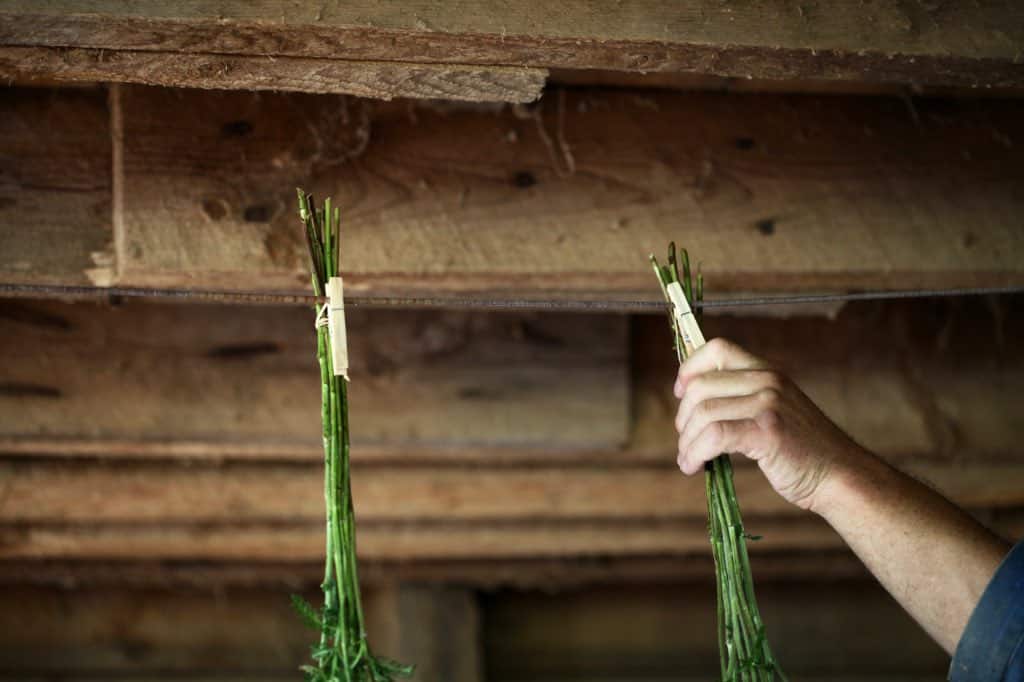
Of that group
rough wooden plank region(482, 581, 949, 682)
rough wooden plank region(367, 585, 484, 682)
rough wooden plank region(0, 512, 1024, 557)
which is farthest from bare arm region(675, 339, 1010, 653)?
rough wooden plank region(482, 581, 949, 682)

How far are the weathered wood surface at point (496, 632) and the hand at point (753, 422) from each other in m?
1.16

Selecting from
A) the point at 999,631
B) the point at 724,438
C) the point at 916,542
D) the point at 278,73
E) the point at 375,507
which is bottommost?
the point at 999,631

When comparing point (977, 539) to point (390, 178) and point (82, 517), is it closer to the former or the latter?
point (390, 178)

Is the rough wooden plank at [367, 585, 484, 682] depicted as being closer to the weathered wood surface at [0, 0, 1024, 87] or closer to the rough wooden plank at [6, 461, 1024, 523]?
the rough wooden plank at [6, 461, 1024, 523]

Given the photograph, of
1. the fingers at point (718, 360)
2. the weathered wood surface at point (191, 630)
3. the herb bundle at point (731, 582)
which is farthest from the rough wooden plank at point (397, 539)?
the fingers at point (718, 360)

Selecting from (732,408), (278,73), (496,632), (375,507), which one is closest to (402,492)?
(375,507)

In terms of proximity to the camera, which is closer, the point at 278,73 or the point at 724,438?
the point at 278,73

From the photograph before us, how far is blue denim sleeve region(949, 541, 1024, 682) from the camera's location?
4.23 ft

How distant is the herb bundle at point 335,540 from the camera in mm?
1275

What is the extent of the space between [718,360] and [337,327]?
1.38 ft

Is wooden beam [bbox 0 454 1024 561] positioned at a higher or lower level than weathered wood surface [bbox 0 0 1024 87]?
lower

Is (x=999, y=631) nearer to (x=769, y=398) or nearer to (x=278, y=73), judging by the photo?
(x=769, y=398)

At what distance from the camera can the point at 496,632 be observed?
2.64m

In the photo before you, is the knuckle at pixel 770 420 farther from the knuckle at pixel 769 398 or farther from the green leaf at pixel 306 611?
the green leaf at pixel 306 611
